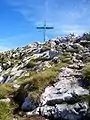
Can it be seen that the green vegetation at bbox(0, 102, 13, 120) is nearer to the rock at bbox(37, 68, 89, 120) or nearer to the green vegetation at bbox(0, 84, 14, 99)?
the rock at bbox(37, 68, 89, 120)

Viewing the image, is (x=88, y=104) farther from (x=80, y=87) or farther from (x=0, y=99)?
(x=0, y=99)

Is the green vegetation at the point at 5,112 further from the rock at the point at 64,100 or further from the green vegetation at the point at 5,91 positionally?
the green vegetation at the point at 5,91

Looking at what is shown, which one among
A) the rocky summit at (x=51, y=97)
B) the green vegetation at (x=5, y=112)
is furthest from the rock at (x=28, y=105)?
the green vegetation at (x=5, y=112)

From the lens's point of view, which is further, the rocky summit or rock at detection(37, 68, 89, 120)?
the rocky summit

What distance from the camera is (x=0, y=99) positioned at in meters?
26.5

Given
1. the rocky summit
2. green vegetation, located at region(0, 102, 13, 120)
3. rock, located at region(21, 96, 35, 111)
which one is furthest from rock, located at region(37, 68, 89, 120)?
green vegetation, located at region(0, 102, 13, 120)

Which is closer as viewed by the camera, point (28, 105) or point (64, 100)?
point (64, 100)

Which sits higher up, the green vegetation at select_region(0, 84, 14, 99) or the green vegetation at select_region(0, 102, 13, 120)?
the green vegetation at select_region(0, 84, 14, 99)

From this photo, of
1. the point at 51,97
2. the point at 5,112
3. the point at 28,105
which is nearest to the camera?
the point at 5,112

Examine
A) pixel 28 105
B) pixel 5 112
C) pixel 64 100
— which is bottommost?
pixel 5 112

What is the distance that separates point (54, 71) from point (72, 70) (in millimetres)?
1789

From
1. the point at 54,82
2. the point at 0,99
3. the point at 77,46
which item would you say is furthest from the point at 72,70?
the point at 77,46

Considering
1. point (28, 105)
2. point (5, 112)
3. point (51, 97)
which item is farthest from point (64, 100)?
point (5, 112)

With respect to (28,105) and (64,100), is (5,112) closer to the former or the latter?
(28,105)
